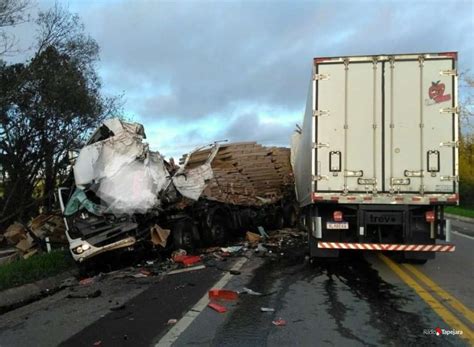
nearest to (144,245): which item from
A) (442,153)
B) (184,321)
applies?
(184,321)

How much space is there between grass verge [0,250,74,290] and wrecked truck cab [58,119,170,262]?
0.61 meters

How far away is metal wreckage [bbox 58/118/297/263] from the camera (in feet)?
38.5

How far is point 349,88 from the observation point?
10.4 metres

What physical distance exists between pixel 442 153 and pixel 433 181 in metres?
0.53

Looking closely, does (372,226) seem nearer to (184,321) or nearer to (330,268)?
(330,268)

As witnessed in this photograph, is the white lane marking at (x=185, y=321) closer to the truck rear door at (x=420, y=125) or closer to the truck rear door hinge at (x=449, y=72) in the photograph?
the truck rear door at (x=420, y=125)

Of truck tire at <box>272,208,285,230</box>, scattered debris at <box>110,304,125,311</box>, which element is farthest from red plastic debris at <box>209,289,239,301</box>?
truck tire at <box>272,208,285,230</box>

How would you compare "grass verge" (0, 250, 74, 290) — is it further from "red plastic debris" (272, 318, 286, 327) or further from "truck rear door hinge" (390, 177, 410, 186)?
"truck rear door hinge" (390, 177, 410, 186)

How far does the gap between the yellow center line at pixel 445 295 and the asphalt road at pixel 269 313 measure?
0.02m

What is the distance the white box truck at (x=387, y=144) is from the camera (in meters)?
10.1

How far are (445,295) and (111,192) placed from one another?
7057mm

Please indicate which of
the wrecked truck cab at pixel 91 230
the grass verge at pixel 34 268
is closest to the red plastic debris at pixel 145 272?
the wrecked truck cab at pixel 91 230

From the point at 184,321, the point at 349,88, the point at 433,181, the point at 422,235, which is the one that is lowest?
the point at 184,321

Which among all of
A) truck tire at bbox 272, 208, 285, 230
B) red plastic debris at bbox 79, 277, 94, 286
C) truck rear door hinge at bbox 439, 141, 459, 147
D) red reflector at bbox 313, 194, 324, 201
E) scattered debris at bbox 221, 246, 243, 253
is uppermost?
truck rear door hinge at bbox 439, 141, 459, 147
